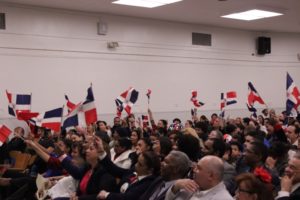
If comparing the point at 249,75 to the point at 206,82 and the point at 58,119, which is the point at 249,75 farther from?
the point at 58,119

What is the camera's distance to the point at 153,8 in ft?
38.9

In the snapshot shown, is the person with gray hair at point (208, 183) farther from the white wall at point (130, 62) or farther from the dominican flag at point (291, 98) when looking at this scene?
the white wall at point (130, 62)

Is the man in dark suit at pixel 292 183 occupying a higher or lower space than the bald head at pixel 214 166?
lower

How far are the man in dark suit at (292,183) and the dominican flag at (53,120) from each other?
4.64 metres

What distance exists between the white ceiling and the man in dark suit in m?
8.15

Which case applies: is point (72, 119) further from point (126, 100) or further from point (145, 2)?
point (145, 2)

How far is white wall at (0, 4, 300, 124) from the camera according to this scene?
36.0 feet

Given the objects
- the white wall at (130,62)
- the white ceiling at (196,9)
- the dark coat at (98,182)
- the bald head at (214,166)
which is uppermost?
the white ceiling at (196,9)

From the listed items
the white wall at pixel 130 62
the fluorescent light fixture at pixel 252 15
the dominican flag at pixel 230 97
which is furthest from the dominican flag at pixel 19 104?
the fluorescent light fixture at pixel 252 15

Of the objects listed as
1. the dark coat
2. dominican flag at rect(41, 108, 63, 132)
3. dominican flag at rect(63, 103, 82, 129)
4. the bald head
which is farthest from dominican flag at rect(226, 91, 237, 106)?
the bald head

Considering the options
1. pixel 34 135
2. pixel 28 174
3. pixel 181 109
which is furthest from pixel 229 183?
pixel 181 109

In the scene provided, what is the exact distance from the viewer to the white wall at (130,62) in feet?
36.0

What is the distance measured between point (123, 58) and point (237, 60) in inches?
195

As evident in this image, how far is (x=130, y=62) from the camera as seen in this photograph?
42.4ft
